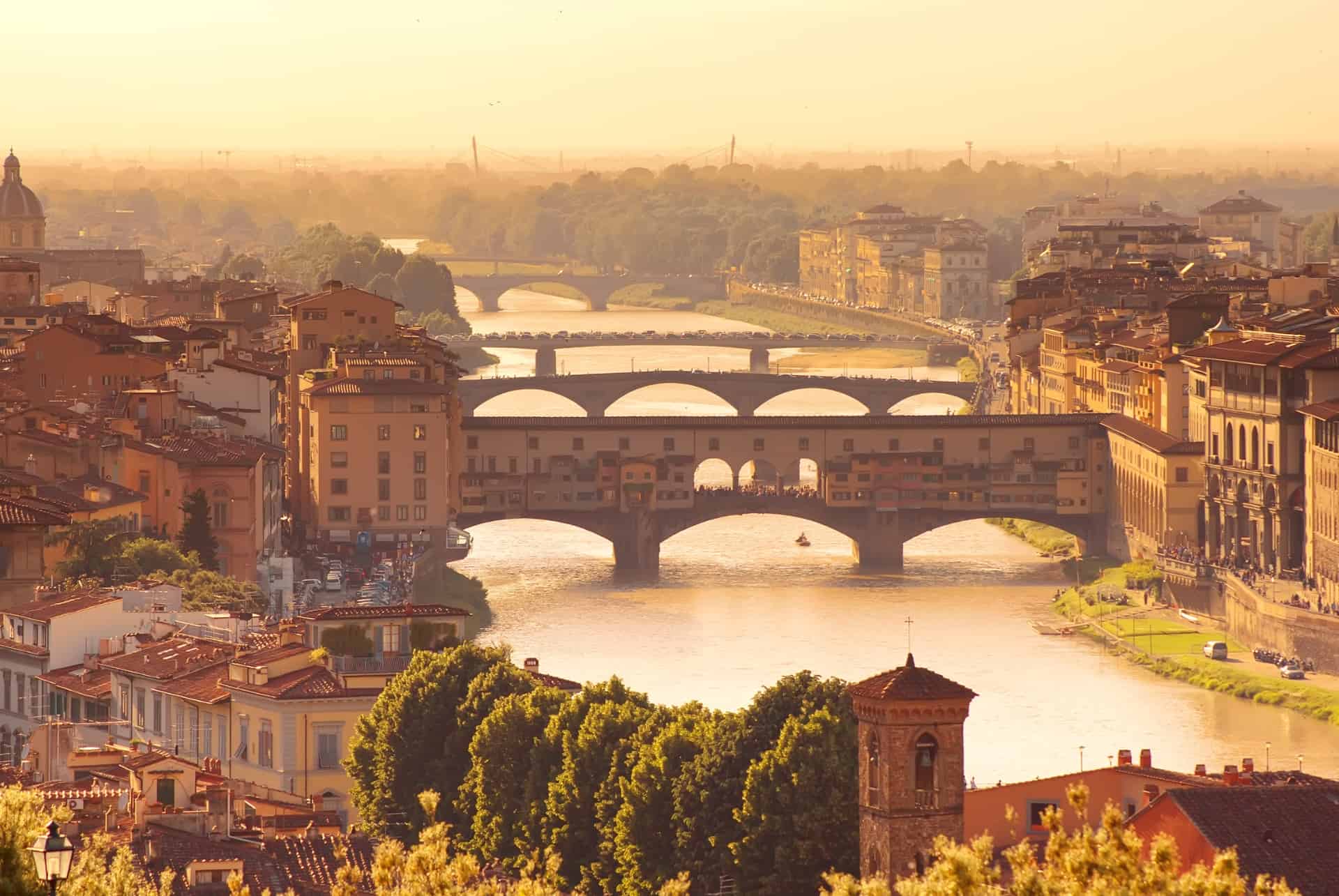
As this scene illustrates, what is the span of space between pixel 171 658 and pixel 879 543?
23119 millimetres

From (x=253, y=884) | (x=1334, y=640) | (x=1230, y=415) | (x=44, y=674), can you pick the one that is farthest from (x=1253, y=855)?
(x=1230, y=415)

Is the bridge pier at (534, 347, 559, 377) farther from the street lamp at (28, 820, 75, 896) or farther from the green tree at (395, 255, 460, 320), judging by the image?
the street lamp at (28, 820, 75, 896)

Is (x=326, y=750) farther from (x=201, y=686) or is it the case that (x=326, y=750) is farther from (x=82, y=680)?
(x=82, y=680)

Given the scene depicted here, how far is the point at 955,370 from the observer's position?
72.6m

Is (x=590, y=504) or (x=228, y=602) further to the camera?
(x=590, y=504)

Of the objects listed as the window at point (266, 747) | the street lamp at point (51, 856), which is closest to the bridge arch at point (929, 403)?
the window at point (266, 747)

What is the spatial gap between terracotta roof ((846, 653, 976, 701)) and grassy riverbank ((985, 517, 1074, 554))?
29748 millimetres

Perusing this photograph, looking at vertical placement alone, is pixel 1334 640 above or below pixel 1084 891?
below

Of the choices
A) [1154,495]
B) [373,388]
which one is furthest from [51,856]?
[1154,495]

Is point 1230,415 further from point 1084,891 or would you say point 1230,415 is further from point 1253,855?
point 1084,891

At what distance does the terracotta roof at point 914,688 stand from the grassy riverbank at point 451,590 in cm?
2038

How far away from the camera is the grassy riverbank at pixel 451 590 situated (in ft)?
125

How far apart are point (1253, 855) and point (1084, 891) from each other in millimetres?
4871

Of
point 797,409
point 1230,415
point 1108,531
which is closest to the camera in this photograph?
point 1230,415
